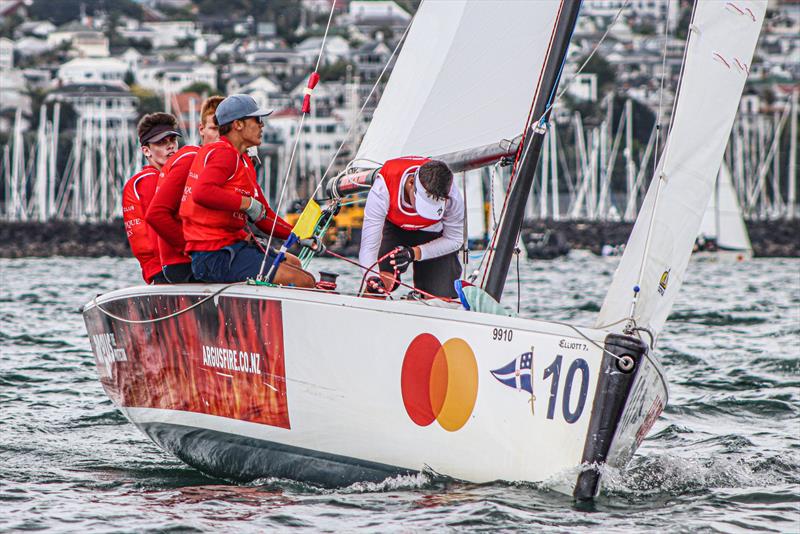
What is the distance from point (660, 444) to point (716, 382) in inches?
108

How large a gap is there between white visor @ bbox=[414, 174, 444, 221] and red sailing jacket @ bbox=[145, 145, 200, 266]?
3.57ft

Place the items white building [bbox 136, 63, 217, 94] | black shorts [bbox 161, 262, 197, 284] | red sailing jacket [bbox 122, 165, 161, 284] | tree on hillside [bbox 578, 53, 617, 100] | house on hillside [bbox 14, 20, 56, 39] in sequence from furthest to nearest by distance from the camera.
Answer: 1. house on hillside [bbox 14, 20, 56, 39]
2. white building [bbox 136, 63, 217, 94]
3. tree on hillside [bbox 578, 53, 617, 100]
4. red sailing jacket [bbox 122, 165, 161, 284]
5. black shorts [bbox 161, 262, 197, 284]

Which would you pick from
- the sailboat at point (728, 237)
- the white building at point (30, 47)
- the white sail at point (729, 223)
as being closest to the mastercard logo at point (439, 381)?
the white sail at point (729, 223)

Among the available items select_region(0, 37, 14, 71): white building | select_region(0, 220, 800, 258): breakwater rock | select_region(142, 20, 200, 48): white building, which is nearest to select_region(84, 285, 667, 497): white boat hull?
select_region(0, 220, 800, 258): breakwater rock

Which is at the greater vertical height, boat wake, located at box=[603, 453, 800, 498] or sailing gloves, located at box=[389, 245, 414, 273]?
sailing gloves, located at box=[389, 245, 414, 273]

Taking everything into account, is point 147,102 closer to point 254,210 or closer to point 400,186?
point 400,186

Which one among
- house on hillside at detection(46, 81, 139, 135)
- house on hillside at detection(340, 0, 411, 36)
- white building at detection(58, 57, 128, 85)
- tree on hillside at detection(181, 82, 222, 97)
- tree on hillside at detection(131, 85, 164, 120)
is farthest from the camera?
house on hillside at detection(340, 0, 411, 36)

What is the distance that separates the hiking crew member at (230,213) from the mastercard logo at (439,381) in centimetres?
91

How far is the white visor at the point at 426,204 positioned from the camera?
21.8 feet

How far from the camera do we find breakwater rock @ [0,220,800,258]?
48781 mm

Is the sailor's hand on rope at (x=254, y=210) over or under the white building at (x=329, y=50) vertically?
under

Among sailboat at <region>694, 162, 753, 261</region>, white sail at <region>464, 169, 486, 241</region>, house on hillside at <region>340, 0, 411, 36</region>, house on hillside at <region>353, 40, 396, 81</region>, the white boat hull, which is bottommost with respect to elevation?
sailboat at <region>694, 162, 753, 261</region>

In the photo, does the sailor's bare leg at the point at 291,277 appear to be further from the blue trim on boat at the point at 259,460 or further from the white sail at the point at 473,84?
the white sail at the point at 473,84

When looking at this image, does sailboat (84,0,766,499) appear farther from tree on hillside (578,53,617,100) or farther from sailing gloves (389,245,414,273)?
tree on hillside (578,53,617,100)
